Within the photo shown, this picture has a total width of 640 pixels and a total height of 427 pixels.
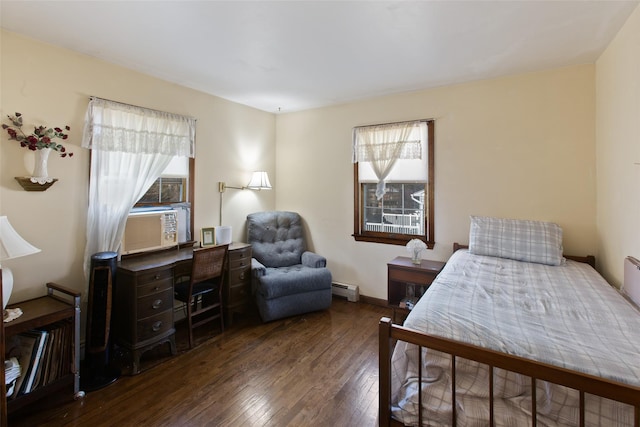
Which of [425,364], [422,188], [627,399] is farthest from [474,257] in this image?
[627,399]

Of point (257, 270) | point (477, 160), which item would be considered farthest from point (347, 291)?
point (477, 160)

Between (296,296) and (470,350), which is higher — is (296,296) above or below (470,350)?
below

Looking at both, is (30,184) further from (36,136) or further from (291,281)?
(291,281)

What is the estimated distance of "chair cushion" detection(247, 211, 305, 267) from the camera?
3.71m

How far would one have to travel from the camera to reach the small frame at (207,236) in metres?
3.25

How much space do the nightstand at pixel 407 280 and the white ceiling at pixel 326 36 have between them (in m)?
1.89

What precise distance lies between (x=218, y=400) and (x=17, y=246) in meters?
1.56

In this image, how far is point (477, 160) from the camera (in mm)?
3137

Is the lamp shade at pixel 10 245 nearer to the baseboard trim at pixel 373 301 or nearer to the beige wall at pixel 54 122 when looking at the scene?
the beige wall at pixel 54 122

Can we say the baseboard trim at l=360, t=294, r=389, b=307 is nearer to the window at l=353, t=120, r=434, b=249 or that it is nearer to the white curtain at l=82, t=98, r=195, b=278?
the window at l=353, t=120, r=434, b=249

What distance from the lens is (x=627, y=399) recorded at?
970mm

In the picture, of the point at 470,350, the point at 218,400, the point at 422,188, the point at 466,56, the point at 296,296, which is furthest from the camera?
the point at 422,188

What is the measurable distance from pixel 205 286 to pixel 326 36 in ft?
7.95

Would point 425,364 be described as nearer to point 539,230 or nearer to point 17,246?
point 539,230
